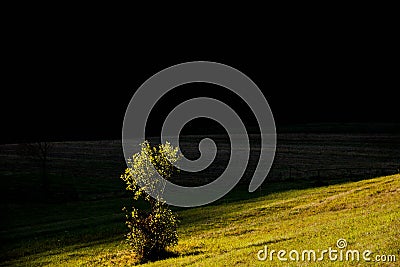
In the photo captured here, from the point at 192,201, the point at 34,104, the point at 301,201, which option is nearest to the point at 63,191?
the point at 192,201

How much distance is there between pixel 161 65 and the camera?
15162 cm

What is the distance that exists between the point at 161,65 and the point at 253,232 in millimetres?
122048

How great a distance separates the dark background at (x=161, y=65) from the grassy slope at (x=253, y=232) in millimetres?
97583

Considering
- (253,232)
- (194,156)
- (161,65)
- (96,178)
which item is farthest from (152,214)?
(161,65)

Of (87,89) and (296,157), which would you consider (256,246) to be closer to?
(296,157)

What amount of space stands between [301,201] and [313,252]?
27.5 metres

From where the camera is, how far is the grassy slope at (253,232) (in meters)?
22.6

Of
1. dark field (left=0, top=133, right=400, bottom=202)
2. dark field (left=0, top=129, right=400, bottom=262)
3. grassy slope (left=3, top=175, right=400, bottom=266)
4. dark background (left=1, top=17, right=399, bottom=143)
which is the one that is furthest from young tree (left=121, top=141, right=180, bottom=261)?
dark background (left=1, top=17, right=399, bottom=143)

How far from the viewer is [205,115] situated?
15675 centimetres

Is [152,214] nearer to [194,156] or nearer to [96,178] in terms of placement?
[96,178]

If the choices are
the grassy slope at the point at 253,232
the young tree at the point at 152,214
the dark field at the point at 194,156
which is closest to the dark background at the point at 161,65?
the dark field at the point at 194,156

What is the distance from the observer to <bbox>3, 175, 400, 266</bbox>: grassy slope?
22.6 meters

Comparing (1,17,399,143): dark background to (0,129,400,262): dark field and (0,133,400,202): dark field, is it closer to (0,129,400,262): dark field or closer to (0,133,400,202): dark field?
(0,133,400,202): dark field

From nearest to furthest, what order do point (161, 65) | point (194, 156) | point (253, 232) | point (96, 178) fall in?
point (253, 232) → point (96, 178) → point (194, 156) → point (161, 65)
